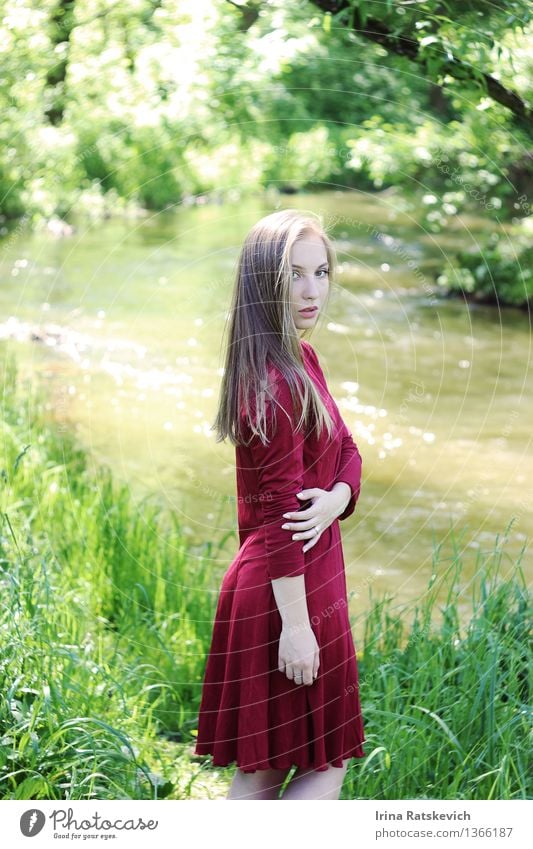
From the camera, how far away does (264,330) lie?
184 cm

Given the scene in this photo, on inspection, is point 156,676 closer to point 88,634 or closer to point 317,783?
point 88,634

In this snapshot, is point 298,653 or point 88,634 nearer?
point 298,653

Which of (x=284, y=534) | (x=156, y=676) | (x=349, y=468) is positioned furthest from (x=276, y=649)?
(x=156, y=676)

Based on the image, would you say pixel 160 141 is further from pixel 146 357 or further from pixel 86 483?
pixel 86 483

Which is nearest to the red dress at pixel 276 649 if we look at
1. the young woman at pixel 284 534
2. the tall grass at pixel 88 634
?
the young woman at pixel 284 534

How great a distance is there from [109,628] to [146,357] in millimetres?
4404

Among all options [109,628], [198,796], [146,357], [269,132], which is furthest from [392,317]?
[198,796]

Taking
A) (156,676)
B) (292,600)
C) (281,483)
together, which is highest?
(281,483)

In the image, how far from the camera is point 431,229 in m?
10.7

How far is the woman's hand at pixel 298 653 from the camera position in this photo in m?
1.78

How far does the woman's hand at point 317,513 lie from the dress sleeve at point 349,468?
0.08 ft

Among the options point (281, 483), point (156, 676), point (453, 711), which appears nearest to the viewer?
point (281, 483)

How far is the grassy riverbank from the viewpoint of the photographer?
2180 millimetres

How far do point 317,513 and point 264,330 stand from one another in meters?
0.36
